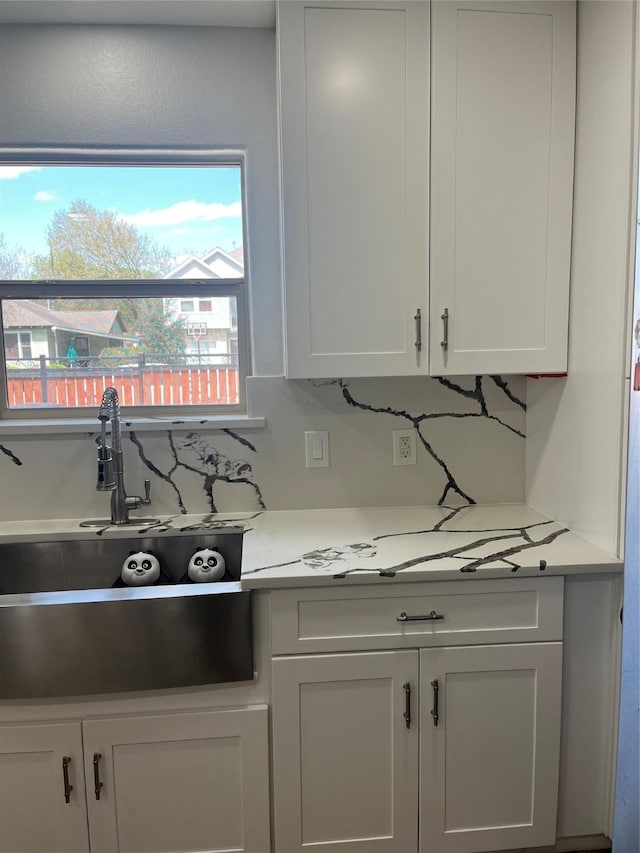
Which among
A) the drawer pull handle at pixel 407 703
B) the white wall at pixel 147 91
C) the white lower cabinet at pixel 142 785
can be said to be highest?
the white wall at pixel 147 91

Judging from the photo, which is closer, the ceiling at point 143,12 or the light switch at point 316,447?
the ceiling at point 143,12

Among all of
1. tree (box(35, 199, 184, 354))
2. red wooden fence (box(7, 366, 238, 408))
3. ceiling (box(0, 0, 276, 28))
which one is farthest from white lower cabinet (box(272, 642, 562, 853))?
ceiling (box(0, 0, 276, 28))

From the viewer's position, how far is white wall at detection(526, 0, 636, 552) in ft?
4.61

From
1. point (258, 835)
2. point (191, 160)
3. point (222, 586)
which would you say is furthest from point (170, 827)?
point (191, 160)

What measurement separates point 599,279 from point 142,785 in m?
1.75

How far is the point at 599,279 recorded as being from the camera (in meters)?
1.51

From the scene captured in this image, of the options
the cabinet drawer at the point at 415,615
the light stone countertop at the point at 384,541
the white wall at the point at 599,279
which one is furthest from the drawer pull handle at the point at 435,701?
the white wall at the point at 599,279

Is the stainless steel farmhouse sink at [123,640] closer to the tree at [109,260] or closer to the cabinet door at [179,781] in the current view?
the cabinet door at [179,781]

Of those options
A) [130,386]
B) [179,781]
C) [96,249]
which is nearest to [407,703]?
[179,781]

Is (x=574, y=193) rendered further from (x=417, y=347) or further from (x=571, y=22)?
(x=417, y=347)

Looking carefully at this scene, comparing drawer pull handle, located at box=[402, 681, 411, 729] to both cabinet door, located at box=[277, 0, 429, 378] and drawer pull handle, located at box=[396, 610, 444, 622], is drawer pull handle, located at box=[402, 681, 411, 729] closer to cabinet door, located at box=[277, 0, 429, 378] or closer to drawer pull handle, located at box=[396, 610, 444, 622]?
drawer pull handle, located at box=[396, 610, 444, 622]

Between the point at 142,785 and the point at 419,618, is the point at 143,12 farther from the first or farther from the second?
the point at 142,785

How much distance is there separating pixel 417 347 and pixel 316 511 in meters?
0.68

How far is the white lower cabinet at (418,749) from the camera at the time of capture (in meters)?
1.44
